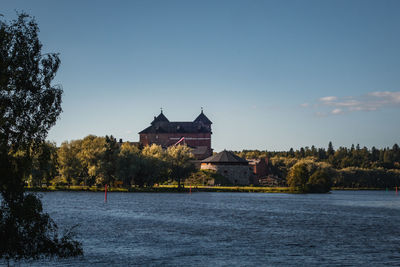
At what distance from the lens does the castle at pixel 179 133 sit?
486 ft

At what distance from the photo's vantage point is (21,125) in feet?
55.1

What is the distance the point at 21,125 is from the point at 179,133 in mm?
132578

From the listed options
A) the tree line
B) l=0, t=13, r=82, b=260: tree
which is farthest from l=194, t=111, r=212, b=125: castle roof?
l=0, t=13, r=82, b=260: tree

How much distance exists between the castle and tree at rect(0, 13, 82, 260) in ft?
422

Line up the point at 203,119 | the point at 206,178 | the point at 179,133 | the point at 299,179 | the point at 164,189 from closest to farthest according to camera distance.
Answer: the point at 164,189, the point at 299,179, the point at 206,178, the point at 179,133, the point at 203,119

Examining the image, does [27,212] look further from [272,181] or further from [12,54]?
[272,181]

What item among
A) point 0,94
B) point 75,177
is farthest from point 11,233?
point 75,177

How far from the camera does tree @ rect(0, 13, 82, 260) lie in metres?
16.4

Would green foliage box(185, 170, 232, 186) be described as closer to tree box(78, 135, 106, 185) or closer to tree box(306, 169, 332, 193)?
tree box(306, 169, 332, 193)

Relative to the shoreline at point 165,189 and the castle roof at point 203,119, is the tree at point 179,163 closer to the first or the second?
the shoreline at point 165,189

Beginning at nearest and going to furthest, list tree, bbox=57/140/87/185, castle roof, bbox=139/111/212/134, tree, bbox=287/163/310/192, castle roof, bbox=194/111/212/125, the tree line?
the tree line
tree, bbox=57/140/87/185
tree, bbox=287/163/310/192
castle roof, bbox=139/111/212/134
castle roof, bbox=194/111/212/125

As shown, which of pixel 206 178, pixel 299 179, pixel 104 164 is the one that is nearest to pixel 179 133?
pixel 206 178

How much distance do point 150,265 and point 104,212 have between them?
2549 cm

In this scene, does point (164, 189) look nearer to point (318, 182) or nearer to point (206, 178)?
point (206, 178)
